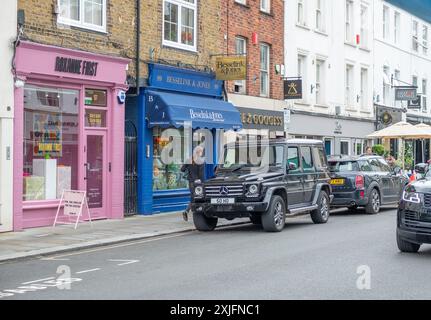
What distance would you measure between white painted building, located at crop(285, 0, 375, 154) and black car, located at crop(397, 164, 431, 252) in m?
15.2

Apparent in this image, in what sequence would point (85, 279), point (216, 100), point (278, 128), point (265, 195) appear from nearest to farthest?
point (85, 279), point (265, 195), point (216, 100), point (278, 128)

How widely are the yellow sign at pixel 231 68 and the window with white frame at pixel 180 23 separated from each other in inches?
38.6

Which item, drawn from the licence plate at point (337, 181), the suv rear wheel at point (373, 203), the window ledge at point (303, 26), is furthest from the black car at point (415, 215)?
the window ledge at point (303, 26)

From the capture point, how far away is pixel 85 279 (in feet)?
28.4

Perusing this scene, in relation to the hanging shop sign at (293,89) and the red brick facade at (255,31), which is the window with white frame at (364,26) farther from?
the hanging shop sign at (293,89)

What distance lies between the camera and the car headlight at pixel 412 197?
995cm

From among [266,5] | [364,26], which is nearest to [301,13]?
[266,5]

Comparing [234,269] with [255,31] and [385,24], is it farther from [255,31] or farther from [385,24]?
[385,24]

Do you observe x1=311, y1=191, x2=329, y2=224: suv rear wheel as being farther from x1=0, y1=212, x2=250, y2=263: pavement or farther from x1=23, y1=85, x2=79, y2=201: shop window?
x1=23, y1=85, x2=79, y2=201: shop window

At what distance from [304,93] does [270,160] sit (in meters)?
12.4

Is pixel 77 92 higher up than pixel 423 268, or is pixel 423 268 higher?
pixel 77 92

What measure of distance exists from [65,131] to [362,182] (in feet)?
27.8
